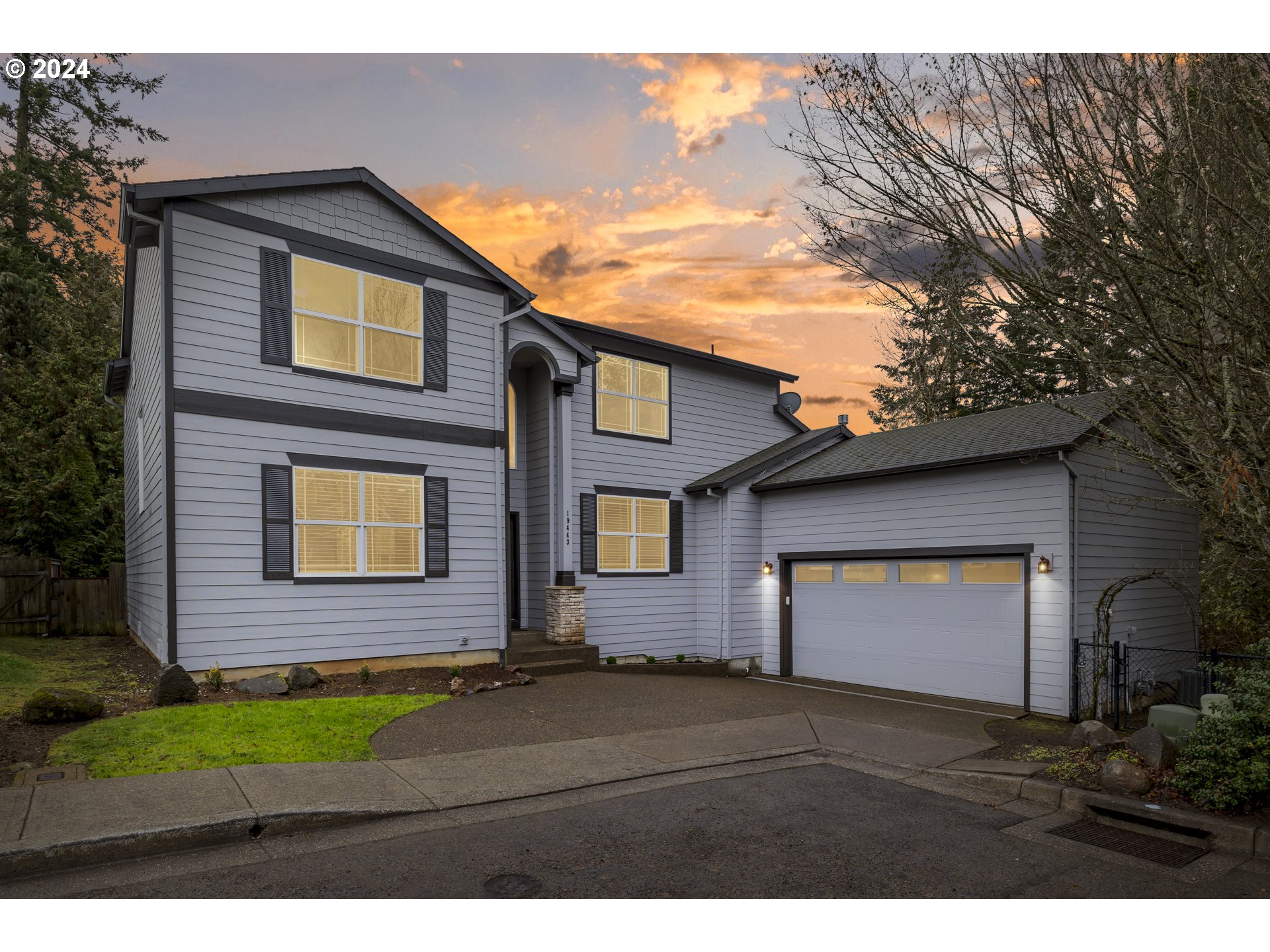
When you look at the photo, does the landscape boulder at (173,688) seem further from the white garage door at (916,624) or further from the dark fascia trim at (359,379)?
the white garage door at (916,624)

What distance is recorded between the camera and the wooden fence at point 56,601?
15.9m

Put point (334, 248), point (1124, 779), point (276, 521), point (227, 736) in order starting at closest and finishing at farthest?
point (1124, 779) → point (227, 736) → point (276, 521) → point (334, 248)

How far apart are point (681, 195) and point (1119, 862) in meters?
11.7

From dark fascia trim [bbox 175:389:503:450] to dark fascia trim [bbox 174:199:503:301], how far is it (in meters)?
2.24

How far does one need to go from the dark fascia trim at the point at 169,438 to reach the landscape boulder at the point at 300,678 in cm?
133

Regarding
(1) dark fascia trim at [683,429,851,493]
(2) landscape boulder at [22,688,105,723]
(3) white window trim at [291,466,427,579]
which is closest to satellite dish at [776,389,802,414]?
(1) dark fascia trim at [683,429,851,493]

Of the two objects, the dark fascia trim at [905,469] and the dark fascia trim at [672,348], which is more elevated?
the dark fascia trim at [672,348]

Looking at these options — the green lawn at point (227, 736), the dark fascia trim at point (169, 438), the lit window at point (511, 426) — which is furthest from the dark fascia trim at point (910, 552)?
the dark fascia trim at point (169, 438)

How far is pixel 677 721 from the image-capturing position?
940cm

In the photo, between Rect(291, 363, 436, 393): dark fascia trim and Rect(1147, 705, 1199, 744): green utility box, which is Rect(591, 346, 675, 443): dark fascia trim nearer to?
Rect(291, 363, 436, 393): dark fascia trim

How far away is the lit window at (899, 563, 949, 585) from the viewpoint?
1235 centimetres

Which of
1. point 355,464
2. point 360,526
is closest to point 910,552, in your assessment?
point 360,526

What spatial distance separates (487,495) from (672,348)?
214 inches

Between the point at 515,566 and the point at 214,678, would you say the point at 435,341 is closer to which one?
the point at 515,566
